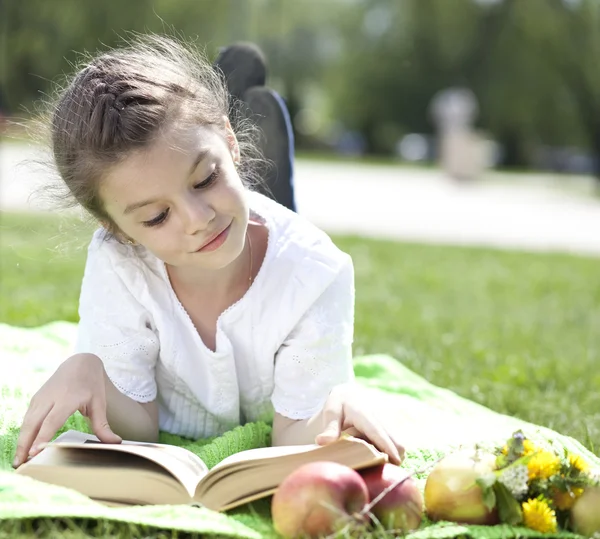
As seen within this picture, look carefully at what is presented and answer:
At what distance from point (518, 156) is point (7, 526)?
31.3 metres

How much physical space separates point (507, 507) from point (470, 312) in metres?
3.49

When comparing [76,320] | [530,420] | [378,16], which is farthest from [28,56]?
[530,420]

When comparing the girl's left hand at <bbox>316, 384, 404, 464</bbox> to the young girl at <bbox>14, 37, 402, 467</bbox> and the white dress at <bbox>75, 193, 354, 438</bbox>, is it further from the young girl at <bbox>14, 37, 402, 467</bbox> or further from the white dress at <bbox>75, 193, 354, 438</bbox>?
the white dress at <bbox>75, 193, 354, 438</bbox>

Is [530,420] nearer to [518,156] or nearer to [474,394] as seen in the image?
[474,394]

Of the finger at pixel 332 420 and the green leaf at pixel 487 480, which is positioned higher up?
the green leaf at pixel 487 480

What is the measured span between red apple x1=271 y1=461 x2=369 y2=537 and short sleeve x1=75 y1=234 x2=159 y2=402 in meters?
0.78

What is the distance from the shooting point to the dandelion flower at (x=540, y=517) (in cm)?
190

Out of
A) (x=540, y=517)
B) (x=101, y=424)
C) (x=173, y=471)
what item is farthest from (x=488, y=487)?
(x=101, y=424)

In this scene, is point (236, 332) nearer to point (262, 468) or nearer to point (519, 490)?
point (262, 468)

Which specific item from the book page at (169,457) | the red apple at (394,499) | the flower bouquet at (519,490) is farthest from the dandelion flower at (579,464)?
the book page at (169,457)

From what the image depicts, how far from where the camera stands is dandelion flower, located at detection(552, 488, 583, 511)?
6.41 feet

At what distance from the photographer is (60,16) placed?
26.5 metres

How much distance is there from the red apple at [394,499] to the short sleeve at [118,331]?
82 centimetres

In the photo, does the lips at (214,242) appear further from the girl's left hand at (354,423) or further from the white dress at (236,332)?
the girl's left hand at (354,423)
